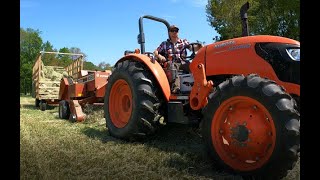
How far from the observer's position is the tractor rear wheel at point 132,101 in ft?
17.5

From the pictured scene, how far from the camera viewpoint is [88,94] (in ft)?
32.0

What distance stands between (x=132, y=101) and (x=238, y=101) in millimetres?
2151

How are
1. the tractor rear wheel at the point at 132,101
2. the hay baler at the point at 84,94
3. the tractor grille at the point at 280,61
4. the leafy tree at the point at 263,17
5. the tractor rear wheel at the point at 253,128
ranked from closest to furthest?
the tractor rear wheel at the point at 253,128 → the tractor grille at the point at 280,61 → the tractor rear wheel at the point at 132,101 → the hay baler at the point at 84,94 → the leafy tree at the point at 263,17

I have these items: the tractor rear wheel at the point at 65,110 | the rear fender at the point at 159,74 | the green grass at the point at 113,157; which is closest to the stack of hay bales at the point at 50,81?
the tractor rear wheel at the point at 65,110

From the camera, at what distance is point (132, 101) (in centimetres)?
554

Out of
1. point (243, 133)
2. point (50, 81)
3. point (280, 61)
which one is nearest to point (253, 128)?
point (243, 133)

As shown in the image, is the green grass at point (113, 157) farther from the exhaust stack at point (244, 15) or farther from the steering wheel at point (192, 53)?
the exhaust stack at point (244, 15)

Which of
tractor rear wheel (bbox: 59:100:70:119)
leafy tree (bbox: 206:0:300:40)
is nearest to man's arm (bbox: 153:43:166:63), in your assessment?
tractor rear wheel (bbox: 59:100:70:119)

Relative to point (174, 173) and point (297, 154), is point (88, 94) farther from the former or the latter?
point (297, 154)

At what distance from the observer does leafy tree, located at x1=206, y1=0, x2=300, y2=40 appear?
728 inches

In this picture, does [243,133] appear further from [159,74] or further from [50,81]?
[50,81]

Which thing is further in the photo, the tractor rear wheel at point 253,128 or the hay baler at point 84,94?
the hay baler at point 84,94
